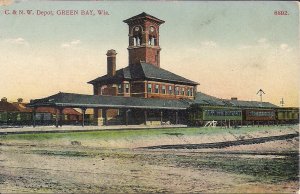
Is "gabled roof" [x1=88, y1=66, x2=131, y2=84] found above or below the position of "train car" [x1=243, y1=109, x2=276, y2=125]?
above

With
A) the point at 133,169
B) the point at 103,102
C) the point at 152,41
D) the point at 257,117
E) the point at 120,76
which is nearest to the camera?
the point at 133,169

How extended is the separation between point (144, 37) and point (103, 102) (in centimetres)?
289

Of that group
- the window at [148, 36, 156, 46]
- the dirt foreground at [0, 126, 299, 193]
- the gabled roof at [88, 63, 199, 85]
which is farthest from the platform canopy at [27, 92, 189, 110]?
the window at [148, 36, 156, 46]

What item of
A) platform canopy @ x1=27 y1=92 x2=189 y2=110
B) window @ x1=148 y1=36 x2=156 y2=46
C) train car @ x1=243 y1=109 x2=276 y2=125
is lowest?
train car @ x1=243 y1=109 x2=276 y2=125

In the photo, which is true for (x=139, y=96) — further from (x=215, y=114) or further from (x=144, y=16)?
(x=144, y=16)

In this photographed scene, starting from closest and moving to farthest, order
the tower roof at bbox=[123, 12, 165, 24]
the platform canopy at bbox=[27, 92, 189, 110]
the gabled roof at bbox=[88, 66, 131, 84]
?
the tower roof at bbox=[123, 12, 165, 24], the platform canopy at bbox=[27, 92, 189, 110], the gabled roof at bbox=[88, 66, 131, 84]

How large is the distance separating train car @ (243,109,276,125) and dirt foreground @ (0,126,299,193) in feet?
18.0

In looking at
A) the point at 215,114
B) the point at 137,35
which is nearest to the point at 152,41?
the point at 137,35

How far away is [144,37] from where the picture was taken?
13.7m

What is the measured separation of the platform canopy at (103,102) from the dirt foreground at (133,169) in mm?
1600

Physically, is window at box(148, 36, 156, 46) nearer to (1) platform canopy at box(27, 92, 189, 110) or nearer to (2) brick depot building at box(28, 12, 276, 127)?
(2) brick depot building at box(28, 12, 276, 127)

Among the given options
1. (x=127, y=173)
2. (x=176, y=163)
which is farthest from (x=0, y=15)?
(x=176, y=163)

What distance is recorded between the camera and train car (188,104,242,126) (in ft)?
60.4

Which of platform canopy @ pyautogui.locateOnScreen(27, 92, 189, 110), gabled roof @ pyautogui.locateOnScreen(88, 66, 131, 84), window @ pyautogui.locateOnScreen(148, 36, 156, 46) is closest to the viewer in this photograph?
window @ pyautogui.locateOnScreen(148, 36, 156, 46)
